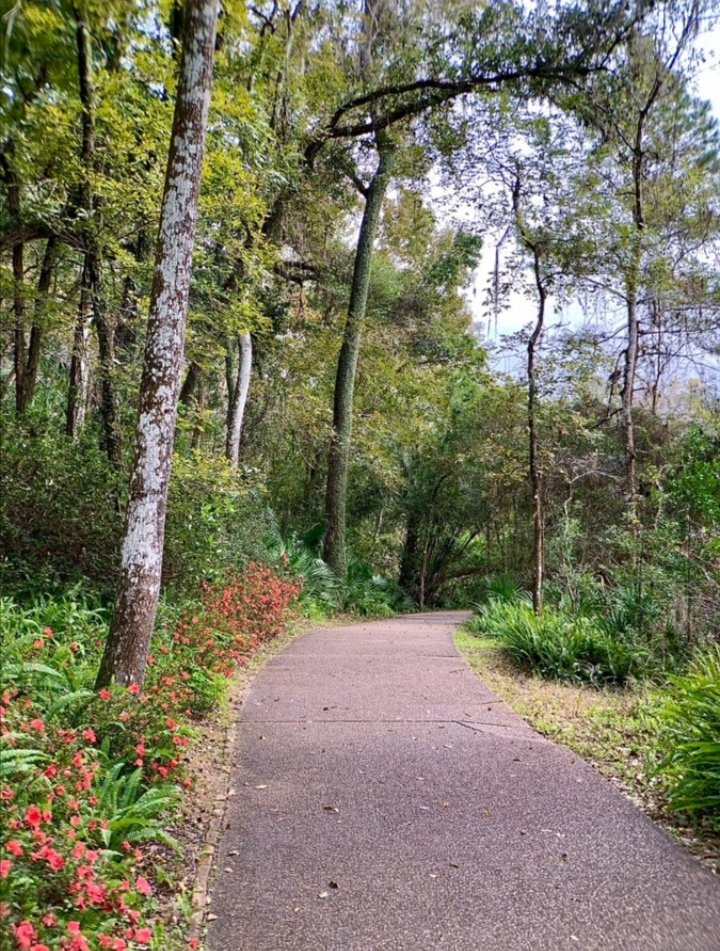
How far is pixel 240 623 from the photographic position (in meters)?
7.93

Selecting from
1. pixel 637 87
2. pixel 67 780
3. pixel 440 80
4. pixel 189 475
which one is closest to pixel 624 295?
pixel 637 87

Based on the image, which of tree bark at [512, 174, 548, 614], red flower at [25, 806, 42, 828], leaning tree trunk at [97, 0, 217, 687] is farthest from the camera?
tree bark at [512, 174, 548, 614]

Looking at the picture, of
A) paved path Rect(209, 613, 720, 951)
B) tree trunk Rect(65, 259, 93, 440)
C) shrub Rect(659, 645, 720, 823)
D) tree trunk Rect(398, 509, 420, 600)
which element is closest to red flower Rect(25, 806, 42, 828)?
paved path Rect(209, 613, 720, 951)

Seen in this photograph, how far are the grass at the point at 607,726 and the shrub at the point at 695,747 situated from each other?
0.39 ft

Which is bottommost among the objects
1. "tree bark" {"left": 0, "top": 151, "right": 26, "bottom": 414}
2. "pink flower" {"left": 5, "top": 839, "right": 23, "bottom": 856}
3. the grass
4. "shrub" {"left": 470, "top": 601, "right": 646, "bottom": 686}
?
the grass

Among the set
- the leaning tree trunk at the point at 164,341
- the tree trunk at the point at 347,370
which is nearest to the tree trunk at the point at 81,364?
the leaning tree trunk at the point at 164,341

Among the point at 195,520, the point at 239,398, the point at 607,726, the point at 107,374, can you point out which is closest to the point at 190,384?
the point at 239,398

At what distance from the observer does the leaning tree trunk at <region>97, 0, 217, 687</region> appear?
4246 mm

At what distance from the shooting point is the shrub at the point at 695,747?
376 cm

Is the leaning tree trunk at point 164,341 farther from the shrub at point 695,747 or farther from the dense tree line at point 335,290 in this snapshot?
the shrub at point 695,747

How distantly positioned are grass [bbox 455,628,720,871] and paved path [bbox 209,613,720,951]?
0.62 feet

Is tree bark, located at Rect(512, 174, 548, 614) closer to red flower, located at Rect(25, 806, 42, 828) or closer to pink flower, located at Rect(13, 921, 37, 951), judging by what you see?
red flower, located at Rect(25, 806, 42, 828)

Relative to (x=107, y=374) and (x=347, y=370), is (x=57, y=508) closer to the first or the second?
(x=107, y=374)

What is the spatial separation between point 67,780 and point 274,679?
4.05 m
